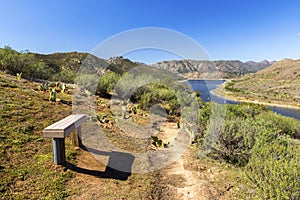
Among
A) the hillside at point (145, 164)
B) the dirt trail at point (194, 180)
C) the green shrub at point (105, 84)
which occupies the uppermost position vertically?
the green shrub at point (105, 84)

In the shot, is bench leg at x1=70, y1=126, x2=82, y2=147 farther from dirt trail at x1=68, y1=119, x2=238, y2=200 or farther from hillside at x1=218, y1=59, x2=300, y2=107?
hillside at x1=218, y1=59, x2=300, y2=107

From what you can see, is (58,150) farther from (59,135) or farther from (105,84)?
(105,84)

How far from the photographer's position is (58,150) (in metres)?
3.59

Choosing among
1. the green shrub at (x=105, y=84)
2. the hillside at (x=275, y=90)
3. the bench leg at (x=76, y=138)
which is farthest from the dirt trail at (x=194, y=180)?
the hillside at (x=275, y=90)

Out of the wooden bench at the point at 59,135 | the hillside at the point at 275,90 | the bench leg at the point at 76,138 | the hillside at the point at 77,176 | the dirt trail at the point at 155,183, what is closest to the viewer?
the hillside at the point at 77,176

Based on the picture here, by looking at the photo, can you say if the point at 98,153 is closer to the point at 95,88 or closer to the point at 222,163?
the point at 222,163

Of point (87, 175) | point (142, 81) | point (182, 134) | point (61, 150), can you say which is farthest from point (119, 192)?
point (142, 81)

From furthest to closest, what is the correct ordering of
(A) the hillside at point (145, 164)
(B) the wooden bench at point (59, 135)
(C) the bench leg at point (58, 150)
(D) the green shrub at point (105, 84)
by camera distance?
(D) the green shrub at point (105, 84)
(C) the bench leg at point (58, 150)
(B) the wooden bench at point (59, 135)
(A) the hillside at point (145, 164)

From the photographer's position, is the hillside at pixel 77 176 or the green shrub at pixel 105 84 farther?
the green shrub at pixel 105 84

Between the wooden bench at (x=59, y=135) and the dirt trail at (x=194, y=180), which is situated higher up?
the wooden bench at (x=59, y=135)

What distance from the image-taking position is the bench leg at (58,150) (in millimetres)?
3523

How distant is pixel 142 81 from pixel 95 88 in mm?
3148

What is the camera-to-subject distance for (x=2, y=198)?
2.68m

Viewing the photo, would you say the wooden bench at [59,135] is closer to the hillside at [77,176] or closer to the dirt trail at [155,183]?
the hillside at [77,176]
